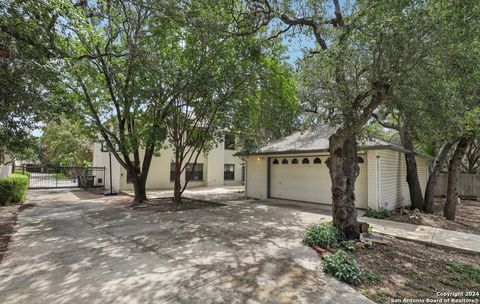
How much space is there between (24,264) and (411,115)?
9.44 meters

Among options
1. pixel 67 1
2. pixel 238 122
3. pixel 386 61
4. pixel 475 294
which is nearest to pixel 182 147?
pixel 238 122

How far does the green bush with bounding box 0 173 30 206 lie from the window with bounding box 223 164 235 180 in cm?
1419

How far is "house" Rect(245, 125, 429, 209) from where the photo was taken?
963 cm

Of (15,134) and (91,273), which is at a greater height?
(15,134)

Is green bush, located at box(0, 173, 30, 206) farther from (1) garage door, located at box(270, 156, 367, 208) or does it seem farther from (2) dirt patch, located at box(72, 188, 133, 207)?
(1) garage door, located at box(270, 156, 367, 208)

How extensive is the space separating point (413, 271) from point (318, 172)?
727 centimetres

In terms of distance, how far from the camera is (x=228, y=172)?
2327 cm

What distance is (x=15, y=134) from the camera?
5512 mm

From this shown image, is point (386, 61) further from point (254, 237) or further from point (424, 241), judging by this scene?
point (254, 237)

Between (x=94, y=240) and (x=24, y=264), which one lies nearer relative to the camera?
(x=24, y=264)

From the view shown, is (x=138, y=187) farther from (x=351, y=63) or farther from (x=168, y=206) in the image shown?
(x=351, y=63)

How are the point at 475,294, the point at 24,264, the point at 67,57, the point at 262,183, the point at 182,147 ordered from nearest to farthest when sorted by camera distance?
the point at 475,294 < the point at 24,264 < the point at 67,57 < the point at 182,147 < the point at 262,183

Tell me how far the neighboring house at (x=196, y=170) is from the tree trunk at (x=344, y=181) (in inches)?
421

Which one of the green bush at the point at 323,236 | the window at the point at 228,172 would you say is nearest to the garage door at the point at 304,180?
the green bush at the point at 323,236
